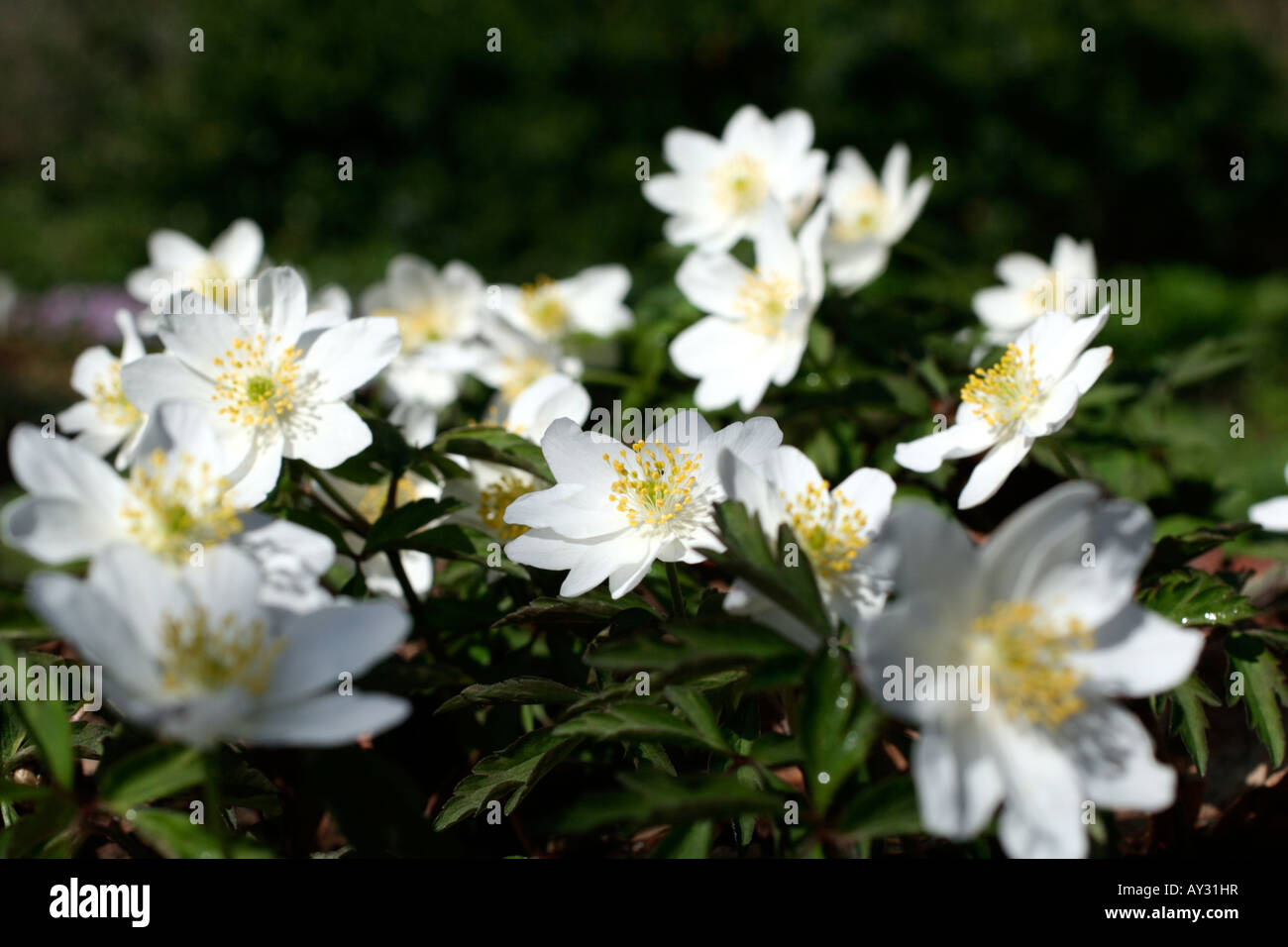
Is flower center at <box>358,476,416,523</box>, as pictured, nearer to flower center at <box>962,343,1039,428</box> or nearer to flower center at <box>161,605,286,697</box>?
flower center at <box>161,605,286,697</box>

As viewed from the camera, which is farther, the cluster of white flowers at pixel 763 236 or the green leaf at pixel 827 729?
the cluster of white flowers at pixel 763 236

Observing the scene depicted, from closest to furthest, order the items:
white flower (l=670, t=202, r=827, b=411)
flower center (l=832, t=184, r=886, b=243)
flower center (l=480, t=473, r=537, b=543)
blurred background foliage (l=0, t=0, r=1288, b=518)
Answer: flower center (l=480, t=473, r=537, b=543)
white flower (l=670, t=202, r=827, b=411)
flower center (l=832, t=184, r=886, b=243)
blurred background foliage (l=0, t=0, r=1288, b=518)

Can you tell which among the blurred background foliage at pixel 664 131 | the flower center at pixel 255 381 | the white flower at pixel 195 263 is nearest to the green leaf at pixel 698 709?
the flower center at pixel 255 381

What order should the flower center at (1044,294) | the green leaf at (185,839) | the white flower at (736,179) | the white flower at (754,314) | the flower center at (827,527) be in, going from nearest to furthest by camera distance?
the green leaf at (185,839) < the flower center at (827,527) < the white flower at (754,314) < the flower center at (1044,294) < the white flower at (736,179)

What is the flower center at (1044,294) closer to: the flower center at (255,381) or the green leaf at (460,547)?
the green leaf at (460,547)

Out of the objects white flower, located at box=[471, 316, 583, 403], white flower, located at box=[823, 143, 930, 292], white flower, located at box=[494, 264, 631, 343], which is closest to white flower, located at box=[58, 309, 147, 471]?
white flower, located at box=[471, 316, 583, 403]

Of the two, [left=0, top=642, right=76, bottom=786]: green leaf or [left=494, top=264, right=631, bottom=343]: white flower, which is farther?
[left=494, top=264, right=631, bottom=343]: white flower
